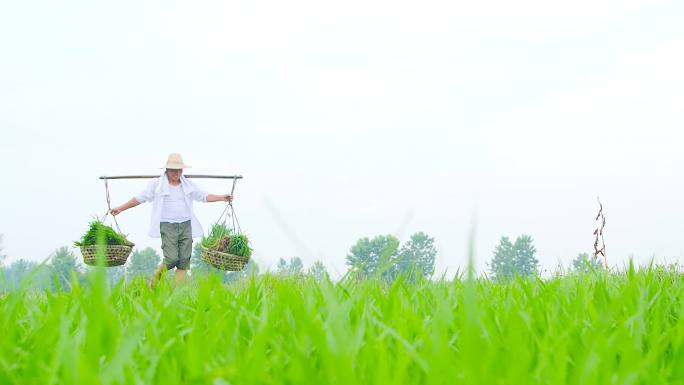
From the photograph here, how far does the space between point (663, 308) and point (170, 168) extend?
9.01m

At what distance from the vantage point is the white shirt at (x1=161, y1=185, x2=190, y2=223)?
1055cm

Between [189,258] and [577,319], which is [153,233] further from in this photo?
[577,319]

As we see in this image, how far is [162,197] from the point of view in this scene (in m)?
10.5

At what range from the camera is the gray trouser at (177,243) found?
10.5 metres

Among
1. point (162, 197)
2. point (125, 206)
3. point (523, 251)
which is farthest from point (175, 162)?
point (523, 251)

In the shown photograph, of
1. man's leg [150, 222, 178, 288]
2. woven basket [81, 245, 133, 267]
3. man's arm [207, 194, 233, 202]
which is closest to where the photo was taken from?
woven basket [81, 245, 133, 267]

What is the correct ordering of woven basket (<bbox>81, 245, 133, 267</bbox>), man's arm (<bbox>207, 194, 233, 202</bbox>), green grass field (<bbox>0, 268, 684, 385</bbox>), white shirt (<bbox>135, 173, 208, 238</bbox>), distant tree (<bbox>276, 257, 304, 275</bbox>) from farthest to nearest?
man's arm (<bbox>207, 194, 233, 202</bbox>), white shirt (<bbox>135, 173, 208, 238</bbox>), woven basket (<bbox>81, 245, 133, 267</bbox>), distant tree (<bbox>276, 257, 304, 275</bbox>), green grass field (<bbox>0, 268, 684, 385</bbox>)

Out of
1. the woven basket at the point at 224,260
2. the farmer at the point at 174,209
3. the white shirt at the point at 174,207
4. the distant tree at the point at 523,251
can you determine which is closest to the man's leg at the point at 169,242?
the farmer at the point at 174,209

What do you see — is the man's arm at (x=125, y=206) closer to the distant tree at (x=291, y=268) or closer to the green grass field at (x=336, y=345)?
the distant tree at (x=291, y=268)

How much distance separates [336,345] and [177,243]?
9.75 m

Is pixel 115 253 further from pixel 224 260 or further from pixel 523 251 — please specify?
pixel 523 251

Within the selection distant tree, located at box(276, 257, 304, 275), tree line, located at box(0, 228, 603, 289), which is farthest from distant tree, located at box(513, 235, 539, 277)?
distant tree, located at box(276, 257, 304, 275)

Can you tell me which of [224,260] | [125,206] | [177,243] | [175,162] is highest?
[175,162]

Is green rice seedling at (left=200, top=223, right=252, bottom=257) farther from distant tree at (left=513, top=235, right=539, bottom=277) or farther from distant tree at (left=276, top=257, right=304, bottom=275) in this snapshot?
distant tree at (left=513, top=235, right=539, bottom=277)
